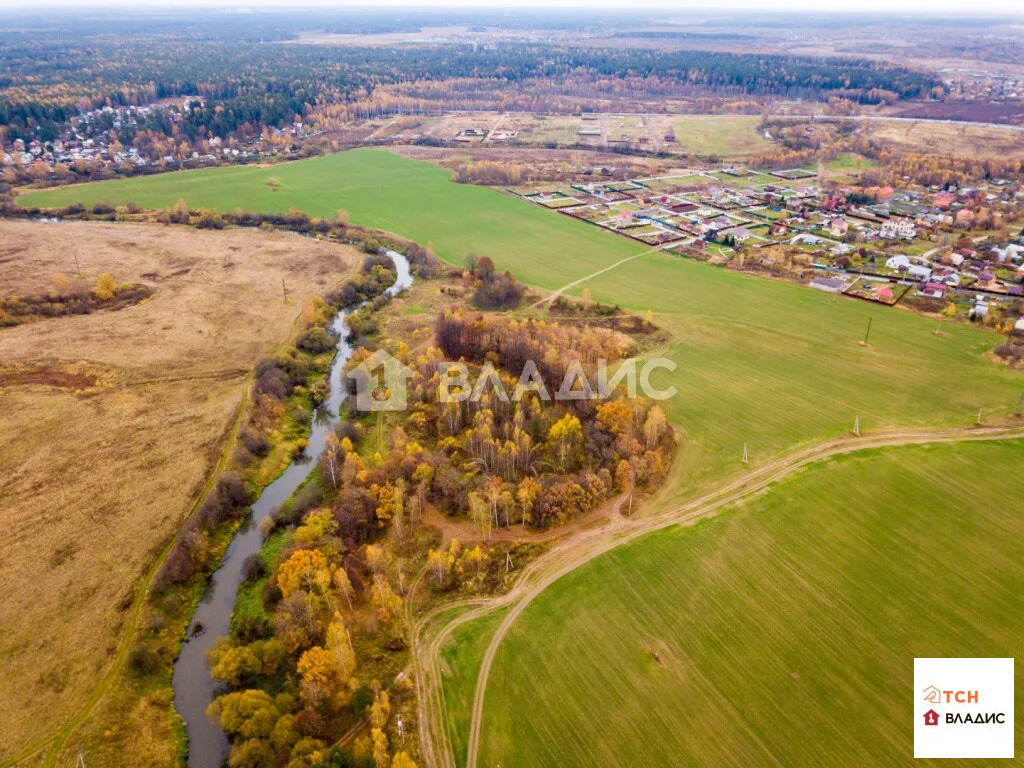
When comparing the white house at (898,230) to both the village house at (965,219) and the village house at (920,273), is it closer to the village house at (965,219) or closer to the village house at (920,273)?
the village house at (965,219)

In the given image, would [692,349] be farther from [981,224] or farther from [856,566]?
[981,224]

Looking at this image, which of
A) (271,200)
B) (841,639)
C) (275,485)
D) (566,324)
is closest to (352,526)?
(275,485)

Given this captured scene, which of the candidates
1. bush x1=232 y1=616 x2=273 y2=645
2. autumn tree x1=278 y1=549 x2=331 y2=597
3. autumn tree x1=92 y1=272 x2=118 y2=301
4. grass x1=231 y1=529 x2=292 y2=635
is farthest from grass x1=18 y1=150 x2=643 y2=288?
bush x1=232 y1=616 x2=273 y2=645

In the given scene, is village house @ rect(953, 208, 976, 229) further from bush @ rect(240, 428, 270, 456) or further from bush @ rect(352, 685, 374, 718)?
bush @ rect(352, 685, 374, 718)

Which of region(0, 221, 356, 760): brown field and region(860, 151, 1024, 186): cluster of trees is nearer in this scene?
region(0, 221, 356, 760): brown field

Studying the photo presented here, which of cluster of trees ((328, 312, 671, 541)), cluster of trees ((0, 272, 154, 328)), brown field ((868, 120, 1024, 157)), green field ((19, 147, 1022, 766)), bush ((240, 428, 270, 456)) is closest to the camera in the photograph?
green field ((19, 147, 1022, 766))

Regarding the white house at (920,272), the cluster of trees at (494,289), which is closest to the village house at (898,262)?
the white house at (920,272)

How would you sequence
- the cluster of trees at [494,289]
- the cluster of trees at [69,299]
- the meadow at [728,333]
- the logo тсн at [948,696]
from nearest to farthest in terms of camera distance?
the logo тсн at [948,696] → the meadow at [728,333] → the cluster of trees at [69,299] → the cluster of trees at [494,289]
